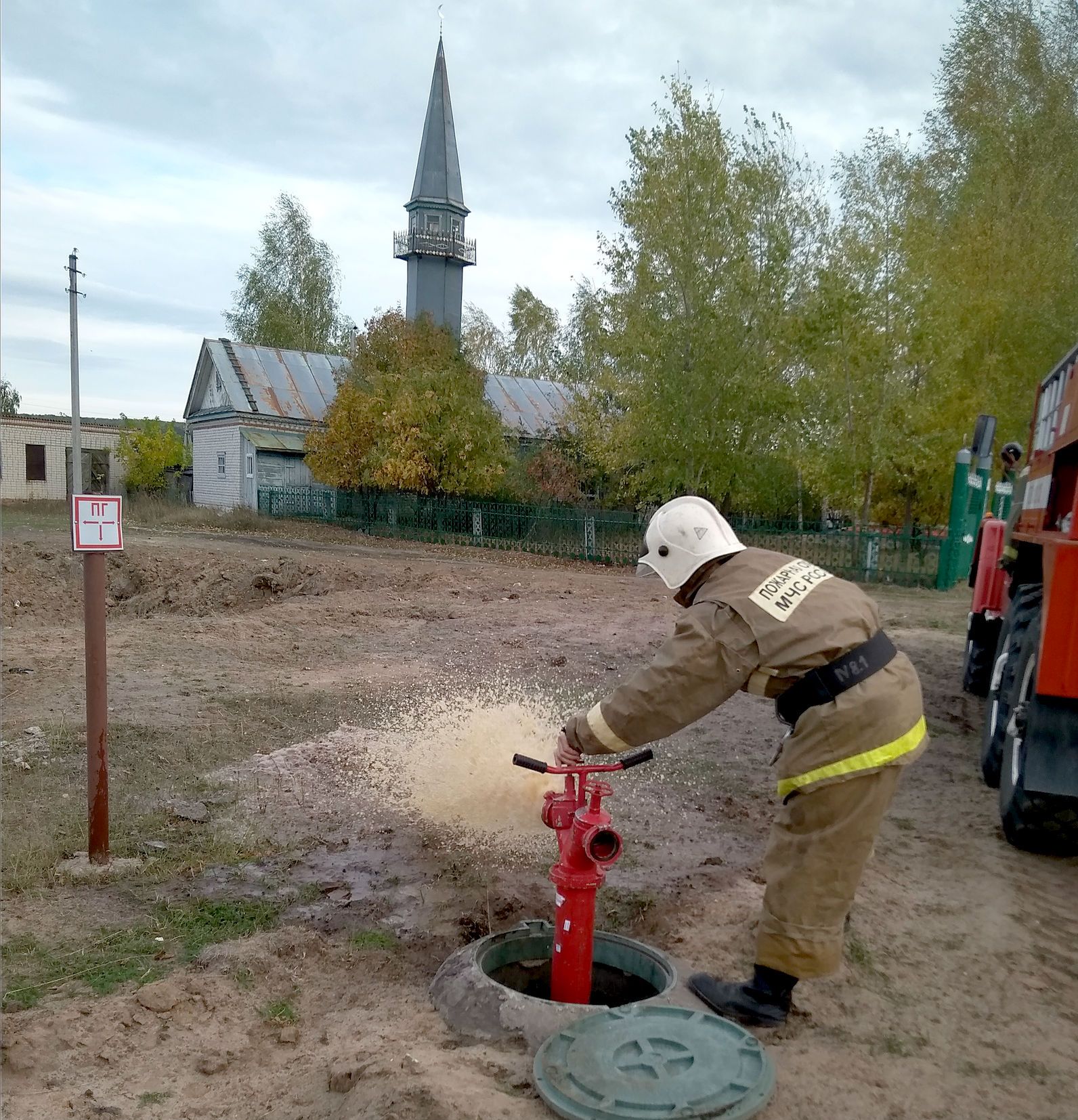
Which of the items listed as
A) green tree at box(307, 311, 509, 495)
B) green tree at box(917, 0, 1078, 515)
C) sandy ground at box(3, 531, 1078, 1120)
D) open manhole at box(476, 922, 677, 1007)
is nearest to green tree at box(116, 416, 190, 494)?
green tree at box(307, 311, 509, 495)

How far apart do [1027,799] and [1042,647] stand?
112 cm

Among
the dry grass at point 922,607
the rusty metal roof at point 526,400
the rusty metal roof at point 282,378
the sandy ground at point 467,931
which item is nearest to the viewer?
the sandy ground at point 467,931

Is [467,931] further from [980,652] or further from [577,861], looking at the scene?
[980,652]

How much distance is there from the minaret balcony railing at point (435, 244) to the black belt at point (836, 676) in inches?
1380

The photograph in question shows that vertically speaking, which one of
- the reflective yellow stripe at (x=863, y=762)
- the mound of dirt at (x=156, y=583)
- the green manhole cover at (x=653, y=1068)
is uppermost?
the reflective yellow stripe at (x=863, y=762)

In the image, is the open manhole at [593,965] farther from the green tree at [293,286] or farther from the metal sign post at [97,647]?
the green tree at [293,286]

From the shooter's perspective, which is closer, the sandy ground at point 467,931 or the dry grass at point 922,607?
the sandy ground at point 467,931

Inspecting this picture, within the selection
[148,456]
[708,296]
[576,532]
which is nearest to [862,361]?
[708,296]

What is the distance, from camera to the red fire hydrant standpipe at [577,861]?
3.18 meters

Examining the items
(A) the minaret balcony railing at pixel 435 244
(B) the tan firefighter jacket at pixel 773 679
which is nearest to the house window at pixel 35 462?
(A) the minaret balcony railing at pixel 435 244

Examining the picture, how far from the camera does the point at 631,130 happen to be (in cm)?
1834

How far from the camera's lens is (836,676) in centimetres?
301

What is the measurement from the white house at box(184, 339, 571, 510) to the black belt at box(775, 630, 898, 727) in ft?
90.6

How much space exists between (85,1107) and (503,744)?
311cm
